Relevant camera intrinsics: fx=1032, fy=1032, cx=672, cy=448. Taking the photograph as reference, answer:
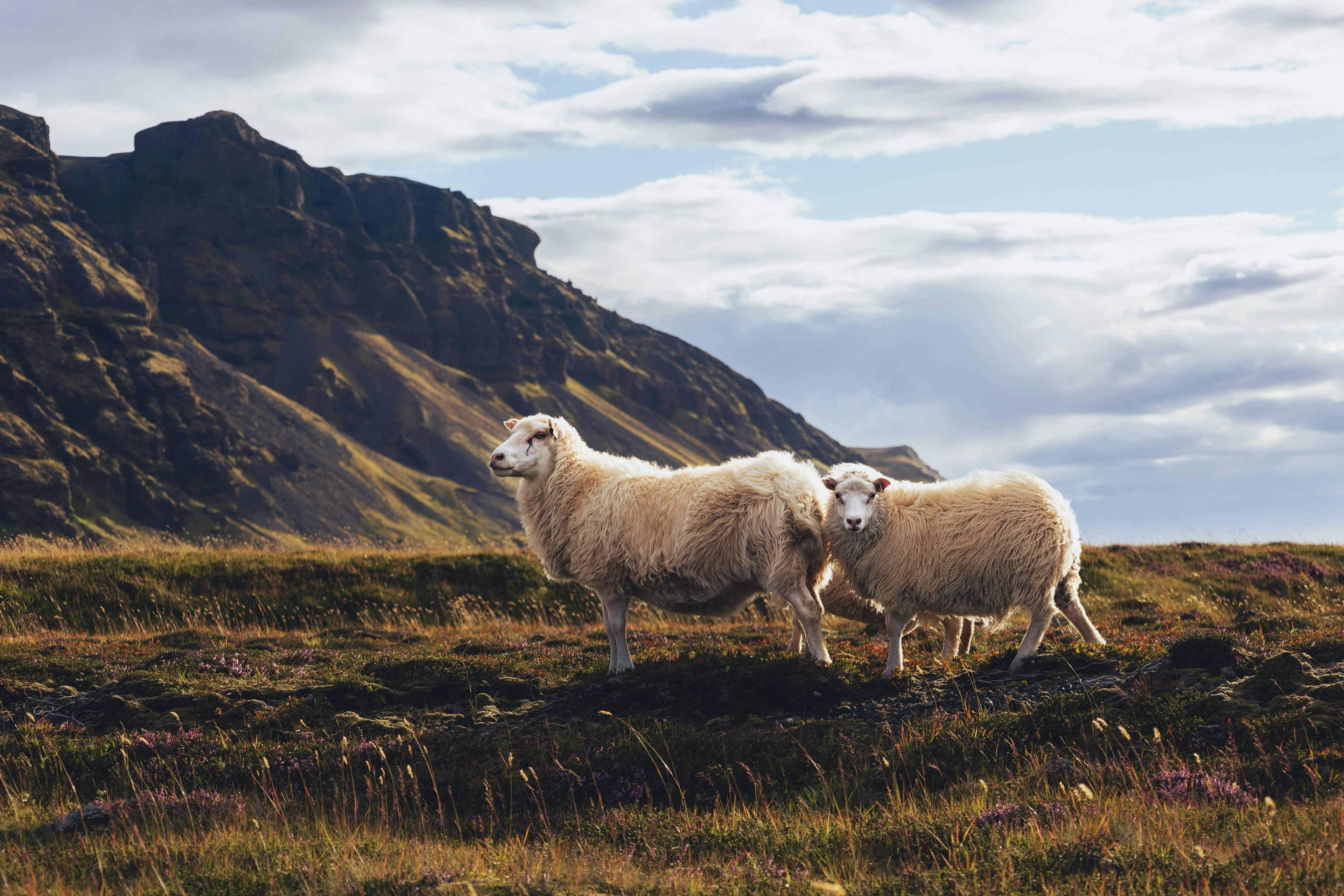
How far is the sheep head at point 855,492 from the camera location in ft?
44.0

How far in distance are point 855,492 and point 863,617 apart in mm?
3339

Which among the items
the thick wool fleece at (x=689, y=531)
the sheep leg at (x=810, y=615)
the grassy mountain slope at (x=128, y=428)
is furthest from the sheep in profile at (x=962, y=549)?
the grassy mountain slope at (x=128, y=428)

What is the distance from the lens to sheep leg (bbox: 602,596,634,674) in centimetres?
1414

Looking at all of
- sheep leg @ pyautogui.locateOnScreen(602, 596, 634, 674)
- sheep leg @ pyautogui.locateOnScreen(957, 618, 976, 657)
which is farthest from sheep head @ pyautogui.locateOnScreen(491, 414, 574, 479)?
sheep leg @ pyautogui.locateOnScreen(957, 618, 976, 657)

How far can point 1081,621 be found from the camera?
13789 mm

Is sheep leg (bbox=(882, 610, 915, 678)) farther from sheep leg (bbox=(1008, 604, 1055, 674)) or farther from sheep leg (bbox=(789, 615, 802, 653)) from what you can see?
sheep leg (bbox=(789, 615, 802, 653))

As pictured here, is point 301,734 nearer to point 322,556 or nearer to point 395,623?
point 395,623

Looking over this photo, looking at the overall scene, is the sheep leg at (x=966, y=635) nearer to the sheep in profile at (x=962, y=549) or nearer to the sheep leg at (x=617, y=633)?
the sheep in profile at (x=962, y=549)

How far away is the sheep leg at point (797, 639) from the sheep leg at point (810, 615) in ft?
4.94

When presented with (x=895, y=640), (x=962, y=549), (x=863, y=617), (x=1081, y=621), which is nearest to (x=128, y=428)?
(x=863, y=617)

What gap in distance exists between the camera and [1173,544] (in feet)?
86.8

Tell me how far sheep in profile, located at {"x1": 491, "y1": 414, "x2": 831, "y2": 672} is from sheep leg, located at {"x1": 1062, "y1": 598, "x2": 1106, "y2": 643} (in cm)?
330

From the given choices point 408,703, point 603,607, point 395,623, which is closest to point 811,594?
point 603,607

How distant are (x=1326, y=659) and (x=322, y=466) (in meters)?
186
